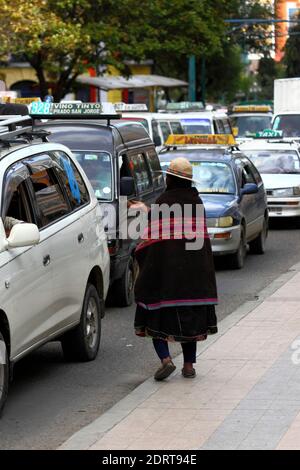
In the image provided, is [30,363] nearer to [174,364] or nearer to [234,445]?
[174,364]

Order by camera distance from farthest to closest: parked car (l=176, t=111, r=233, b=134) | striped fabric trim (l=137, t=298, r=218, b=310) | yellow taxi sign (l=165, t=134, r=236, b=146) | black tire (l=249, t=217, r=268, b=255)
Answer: parked car (l=176, t=111, r=233, b=134) < yellow taxi sign (l=165, t=134, r=236, b=146) < black tire (l=249, t=217, r=268, b=255) < striped fabric trim (l=137, t=298, r=218, b=310)

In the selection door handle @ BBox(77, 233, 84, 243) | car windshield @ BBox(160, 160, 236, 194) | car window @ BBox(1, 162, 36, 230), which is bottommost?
car windshield @ BBox(160, 160, 236, 194)

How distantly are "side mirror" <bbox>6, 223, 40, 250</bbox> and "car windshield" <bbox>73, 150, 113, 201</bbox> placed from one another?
5.19m

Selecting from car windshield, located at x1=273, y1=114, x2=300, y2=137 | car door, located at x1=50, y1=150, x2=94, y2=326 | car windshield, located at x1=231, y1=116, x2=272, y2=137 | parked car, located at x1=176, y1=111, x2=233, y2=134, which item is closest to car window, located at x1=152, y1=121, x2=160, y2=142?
parked car, located at x1=176, y1=111, x2=233, y2=134

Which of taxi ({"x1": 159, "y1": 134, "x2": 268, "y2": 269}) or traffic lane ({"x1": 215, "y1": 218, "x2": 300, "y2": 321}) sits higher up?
taxi ({"x1": 159, "y1": 134, "x2": 268, "y2": 269})

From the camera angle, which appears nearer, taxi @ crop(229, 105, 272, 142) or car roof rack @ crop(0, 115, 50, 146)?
car roof rack @ crop(0, 115, 50, 146)

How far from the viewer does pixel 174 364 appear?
9539 mm

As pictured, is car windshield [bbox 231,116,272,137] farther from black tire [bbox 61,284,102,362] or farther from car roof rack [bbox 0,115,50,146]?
car roof rack [bbox 0,115,50,146]

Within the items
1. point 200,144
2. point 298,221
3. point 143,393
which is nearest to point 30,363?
point 143,393

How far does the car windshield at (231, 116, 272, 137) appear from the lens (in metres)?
39.7

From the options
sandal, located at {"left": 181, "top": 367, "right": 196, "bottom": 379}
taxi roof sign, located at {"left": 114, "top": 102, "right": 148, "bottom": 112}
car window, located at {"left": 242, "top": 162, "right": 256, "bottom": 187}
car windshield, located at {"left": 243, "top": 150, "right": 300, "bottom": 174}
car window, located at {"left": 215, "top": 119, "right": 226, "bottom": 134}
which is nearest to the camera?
sandal, located at {"left": 181, "top": 367, "right": 196, "bottom": 379}

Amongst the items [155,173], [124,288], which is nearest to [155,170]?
[155,173]

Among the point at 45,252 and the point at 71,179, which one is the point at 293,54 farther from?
the point at 45,252

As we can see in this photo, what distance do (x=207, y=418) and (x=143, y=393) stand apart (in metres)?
1.00
